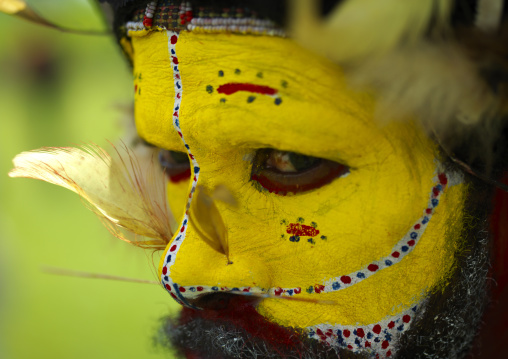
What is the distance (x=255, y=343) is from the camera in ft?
3.49

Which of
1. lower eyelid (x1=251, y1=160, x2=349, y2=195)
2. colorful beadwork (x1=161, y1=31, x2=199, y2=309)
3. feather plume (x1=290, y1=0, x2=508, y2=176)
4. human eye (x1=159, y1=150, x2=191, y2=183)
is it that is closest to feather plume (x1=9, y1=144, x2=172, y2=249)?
human eye (x1=159, y1=150, x2=191, y2=183)

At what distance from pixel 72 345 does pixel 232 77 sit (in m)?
2.91

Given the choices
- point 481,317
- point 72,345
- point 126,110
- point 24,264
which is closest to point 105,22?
point 126,110

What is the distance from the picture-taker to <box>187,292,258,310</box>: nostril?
1.05 meters

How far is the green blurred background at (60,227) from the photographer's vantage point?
3211mm

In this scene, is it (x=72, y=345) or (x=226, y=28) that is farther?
(x=72, y=345)

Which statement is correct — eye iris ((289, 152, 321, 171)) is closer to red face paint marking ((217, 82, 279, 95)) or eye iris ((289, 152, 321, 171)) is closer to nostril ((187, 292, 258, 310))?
red face paint marking ((217, 82, 279, 95))

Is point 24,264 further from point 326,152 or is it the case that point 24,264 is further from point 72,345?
point 326,152

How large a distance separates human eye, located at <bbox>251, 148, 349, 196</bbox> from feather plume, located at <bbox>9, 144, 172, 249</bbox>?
0.39 meters

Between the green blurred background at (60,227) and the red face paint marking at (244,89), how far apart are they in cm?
85

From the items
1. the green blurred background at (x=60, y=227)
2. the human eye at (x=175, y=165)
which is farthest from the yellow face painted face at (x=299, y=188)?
the green blurred background at (x=60, y=227)

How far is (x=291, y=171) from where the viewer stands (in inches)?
37.5

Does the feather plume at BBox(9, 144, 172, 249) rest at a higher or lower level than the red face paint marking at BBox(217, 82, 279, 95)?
lower

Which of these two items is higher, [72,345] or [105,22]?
[105,22]
